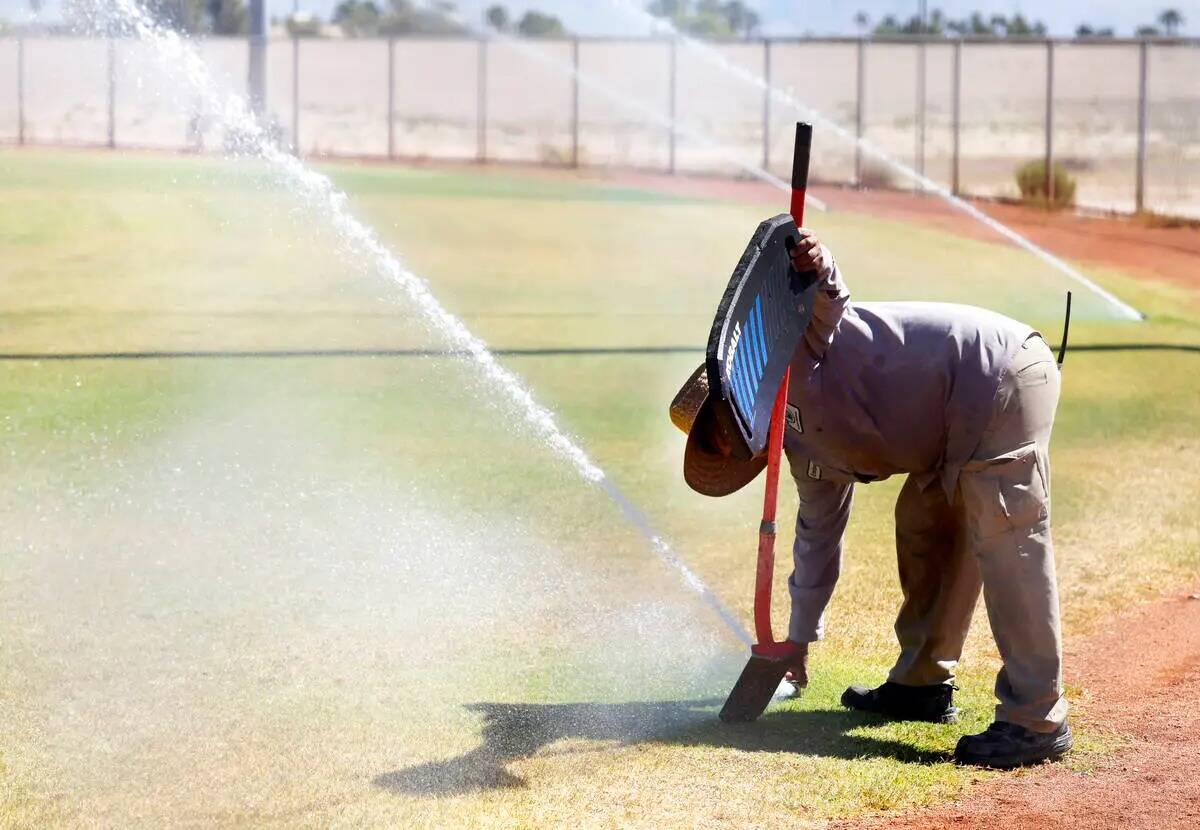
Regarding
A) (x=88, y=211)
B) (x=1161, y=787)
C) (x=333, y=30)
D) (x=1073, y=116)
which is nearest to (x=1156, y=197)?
(x=88, y=211)

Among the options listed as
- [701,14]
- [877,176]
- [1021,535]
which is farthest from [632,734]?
[701,14]

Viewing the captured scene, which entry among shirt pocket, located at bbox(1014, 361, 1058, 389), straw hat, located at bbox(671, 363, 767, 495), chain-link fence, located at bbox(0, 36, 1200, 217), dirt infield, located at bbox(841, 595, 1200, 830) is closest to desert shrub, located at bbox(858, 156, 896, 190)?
chain-link fence, located at bbox(0, 36, 1200, 217)

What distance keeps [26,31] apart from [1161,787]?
3915 centimetres

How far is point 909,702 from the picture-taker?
5992 millimetres

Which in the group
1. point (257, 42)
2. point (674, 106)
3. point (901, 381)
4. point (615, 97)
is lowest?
point (901, 381)

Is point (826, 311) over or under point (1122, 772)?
over

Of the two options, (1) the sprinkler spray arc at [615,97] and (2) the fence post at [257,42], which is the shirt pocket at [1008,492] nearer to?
(2) the fence post at [257,42]

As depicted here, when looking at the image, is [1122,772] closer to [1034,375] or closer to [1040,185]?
[1034,375]

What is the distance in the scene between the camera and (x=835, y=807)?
5016mm

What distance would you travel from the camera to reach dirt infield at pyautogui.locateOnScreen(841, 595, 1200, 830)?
4.84m

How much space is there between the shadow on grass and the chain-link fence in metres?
21.2

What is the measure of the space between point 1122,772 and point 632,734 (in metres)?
1.55

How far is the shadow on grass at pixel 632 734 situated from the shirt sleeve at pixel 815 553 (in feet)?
1.05

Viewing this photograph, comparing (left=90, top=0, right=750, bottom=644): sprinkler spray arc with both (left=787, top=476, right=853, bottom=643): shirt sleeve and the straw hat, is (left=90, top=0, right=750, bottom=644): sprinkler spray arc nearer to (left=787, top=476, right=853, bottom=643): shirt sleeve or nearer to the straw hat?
(left=787, top=476, right=853, bottom=643): shirt sleeve
